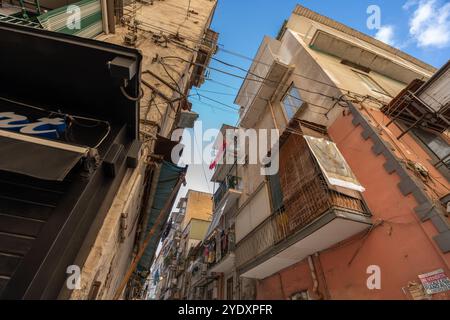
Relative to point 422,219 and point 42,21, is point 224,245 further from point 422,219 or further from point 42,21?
point 42,21

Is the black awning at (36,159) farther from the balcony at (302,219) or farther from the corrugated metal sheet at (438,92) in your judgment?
the corrugated metal sheet at (438,92)

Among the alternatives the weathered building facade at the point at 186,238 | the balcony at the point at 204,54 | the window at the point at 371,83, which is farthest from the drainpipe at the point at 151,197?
the window at the point at 371,83

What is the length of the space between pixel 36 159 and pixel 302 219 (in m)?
6.51

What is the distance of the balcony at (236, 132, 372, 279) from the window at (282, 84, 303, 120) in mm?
3754

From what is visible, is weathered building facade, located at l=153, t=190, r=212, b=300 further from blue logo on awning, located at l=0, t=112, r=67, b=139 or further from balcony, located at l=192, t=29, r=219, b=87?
blue logo on awning, located at l=0, t=112, r=67, b=139

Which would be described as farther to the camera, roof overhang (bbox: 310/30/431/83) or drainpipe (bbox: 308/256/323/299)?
roof overhang (bbox: 310/30/431/83)

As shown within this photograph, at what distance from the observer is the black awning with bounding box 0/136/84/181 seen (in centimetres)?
229

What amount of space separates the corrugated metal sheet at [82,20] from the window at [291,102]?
369 inches

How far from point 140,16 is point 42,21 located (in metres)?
5.84

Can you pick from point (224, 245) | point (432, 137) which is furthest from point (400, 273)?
point (224, 245)

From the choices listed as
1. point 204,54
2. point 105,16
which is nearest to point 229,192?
point 204,54

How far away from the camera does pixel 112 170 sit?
3219 mm

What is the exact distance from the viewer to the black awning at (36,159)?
7.50 ft

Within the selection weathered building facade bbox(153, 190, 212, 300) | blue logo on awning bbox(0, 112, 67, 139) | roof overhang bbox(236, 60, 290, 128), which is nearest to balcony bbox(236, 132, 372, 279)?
blue logo on awning bbox(0, 112, 67, 139)
